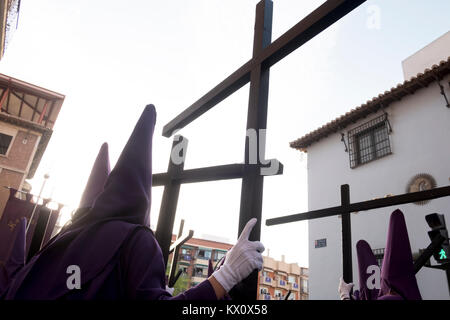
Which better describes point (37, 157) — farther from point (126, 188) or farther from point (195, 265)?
point (195, 265)

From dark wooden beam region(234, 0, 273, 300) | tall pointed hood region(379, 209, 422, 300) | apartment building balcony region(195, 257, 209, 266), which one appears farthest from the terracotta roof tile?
apartment building balcony region(195, 257, 209, 266)

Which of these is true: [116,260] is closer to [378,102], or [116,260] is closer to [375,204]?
[375,204]

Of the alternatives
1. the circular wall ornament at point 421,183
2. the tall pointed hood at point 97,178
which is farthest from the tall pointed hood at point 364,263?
the circular wall ornament at point 421,183

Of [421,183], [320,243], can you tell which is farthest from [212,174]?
[320,243]

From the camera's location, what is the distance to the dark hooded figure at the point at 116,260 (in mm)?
1186

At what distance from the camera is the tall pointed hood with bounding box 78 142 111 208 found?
1933 mm

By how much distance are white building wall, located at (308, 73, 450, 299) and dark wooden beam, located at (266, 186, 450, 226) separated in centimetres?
605

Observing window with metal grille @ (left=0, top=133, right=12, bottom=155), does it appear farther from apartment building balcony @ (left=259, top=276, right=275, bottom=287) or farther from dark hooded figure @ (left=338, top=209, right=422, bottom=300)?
apartment building balcony @ (left=259, top=276, right=275, bottom=287)

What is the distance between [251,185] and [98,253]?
0.72 metres

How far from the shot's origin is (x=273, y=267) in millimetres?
49812

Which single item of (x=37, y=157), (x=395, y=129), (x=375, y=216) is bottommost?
(x=375, y=216)

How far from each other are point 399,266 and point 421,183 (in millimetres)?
6885
